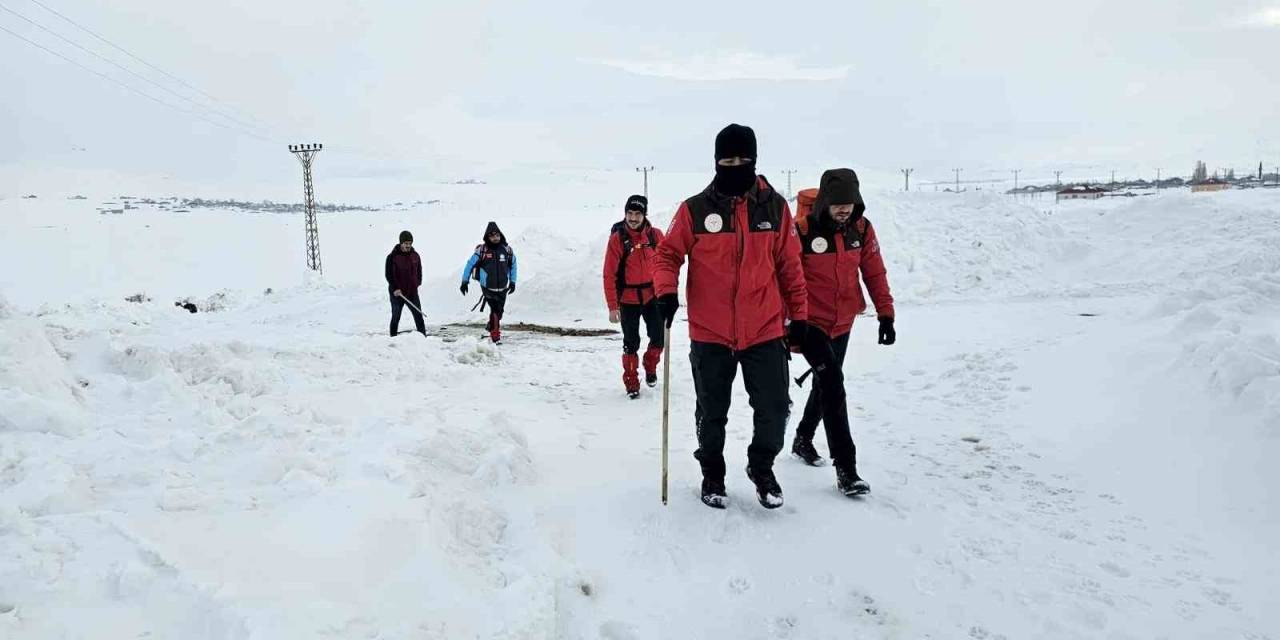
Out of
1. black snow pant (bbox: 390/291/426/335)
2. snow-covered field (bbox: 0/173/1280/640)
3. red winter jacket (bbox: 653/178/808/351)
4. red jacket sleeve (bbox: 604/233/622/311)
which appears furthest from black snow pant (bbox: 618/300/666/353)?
black snow pant (bbox: 390/291/426/335)

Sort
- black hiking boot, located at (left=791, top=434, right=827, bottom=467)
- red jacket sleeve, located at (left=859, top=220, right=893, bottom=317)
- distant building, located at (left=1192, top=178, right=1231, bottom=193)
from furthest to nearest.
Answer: distant building, located at (left=1192, top=178, right=1231, bottom=193) → black hiking boot, located at (left=791, top=434, right=827, bottom=467) → red jacket sleeve, located at (left=859, top=220, right=893, bottom=317)

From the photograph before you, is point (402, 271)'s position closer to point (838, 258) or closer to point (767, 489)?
point (838, 258)

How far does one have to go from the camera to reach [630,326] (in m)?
7.57

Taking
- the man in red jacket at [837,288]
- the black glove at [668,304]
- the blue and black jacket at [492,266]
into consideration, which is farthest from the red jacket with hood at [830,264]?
the blue and black jacket at [492,266]

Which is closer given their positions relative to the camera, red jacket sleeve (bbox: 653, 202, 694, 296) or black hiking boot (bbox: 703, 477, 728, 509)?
red jacket sleeve (bbox: 653, 202, 694, 296)

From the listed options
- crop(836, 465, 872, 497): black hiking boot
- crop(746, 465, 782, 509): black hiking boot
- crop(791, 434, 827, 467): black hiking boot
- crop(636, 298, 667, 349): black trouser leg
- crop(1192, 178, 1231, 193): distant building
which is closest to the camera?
crop(746, 465, 782, 509): black hiking boot

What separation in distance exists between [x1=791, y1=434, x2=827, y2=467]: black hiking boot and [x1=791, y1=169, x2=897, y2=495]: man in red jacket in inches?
17.9

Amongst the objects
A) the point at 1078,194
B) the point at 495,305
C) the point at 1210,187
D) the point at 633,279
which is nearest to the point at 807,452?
the point at 633,279

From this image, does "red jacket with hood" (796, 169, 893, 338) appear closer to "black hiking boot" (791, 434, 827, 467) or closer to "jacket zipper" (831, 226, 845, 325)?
"jacket zipper" (831, 226, 845, 325)

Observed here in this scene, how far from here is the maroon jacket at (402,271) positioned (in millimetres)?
11594

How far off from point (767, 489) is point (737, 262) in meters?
1.37

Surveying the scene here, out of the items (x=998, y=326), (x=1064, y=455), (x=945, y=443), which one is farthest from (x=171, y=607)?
(x=998, y=326)

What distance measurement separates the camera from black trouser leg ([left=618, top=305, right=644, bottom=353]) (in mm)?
7535

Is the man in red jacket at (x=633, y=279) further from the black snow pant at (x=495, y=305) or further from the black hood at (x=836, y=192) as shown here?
the black snow pant at (x=495, y=305)
